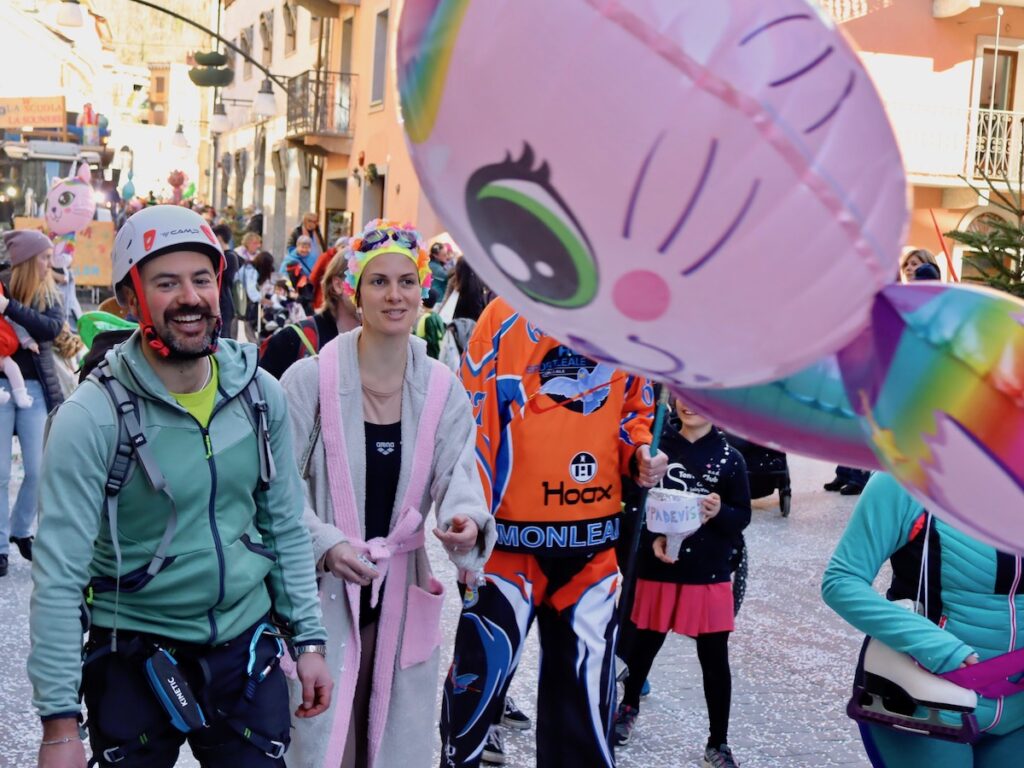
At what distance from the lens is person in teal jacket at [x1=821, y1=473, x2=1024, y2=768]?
292 centimetres

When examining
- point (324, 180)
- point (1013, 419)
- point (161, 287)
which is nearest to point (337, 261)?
point (161, 287)

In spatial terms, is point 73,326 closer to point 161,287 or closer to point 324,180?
point 161,287

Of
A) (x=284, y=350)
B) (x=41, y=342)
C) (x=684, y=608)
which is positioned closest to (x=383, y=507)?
(x=284, y=350)

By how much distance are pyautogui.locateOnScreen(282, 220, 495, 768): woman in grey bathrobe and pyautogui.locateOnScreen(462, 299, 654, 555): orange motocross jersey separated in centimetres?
21

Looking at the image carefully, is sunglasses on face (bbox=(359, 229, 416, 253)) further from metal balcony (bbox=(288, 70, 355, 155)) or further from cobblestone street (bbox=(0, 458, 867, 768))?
metal balcony (bbox=(288, 70, 355, 155))

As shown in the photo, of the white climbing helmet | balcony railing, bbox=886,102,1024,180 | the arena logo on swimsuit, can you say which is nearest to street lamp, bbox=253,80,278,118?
balcony railing, bbox=886,102,1024,180

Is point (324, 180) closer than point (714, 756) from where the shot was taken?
No

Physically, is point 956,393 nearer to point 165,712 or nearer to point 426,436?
point 165,712

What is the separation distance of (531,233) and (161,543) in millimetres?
1503

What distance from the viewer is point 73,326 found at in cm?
951

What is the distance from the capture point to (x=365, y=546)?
333 centimetres

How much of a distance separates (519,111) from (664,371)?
1.36 ft

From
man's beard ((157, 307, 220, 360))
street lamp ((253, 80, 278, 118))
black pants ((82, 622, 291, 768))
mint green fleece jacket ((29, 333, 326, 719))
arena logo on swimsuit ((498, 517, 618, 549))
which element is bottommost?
black pants ((82, 622, 291, 768))

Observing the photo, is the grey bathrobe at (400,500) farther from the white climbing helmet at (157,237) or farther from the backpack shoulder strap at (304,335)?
the backpack shoulder strap at (304,335)
